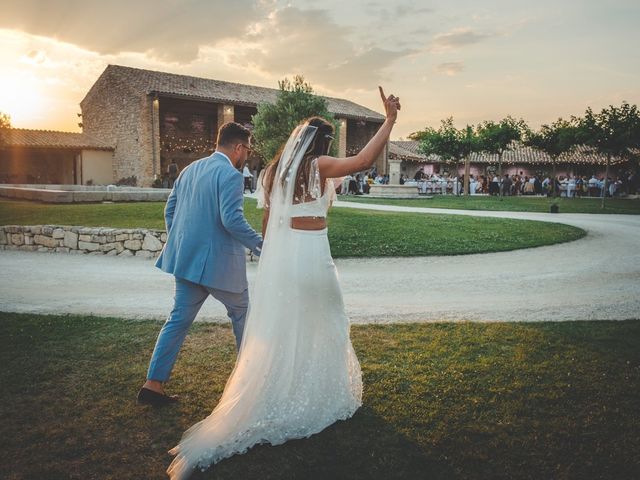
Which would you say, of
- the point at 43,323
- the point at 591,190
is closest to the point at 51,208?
the point at 43,323

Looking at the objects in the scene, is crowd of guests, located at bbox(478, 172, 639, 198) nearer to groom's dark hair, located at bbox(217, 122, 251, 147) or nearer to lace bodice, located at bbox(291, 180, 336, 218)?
groom's dark hair, located at bbox(217, 122, 251, 147)

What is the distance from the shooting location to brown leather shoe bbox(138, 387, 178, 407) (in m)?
3.25

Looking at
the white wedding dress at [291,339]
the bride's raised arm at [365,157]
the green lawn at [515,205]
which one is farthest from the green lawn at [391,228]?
the green lawn at [515,205]

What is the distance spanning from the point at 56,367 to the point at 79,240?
6739 millimetres

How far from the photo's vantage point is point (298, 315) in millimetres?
2980

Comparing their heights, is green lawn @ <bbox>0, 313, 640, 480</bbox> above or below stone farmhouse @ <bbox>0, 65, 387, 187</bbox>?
below

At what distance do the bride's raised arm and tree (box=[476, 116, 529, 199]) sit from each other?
118 feet

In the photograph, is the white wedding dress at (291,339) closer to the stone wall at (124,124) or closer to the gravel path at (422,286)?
→ the gravel path at (422,286)

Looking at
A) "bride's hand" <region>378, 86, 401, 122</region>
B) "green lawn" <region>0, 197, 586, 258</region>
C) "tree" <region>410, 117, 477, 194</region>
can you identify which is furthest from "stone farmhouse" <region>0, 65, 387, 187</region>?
"bride's hand" <region>378, 86, 401, 122</region>

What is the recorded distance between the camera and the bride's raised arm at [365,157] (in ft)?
9.24

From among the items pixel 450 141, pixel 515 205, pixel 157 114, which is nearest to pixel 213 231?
pixel 515 205

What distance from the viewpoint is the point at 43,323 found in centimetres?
510

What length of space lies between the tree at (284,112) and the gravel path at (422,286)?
49.9 ft

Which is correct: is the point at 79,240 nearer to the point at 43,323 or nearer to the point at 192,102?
the point at 43,323
